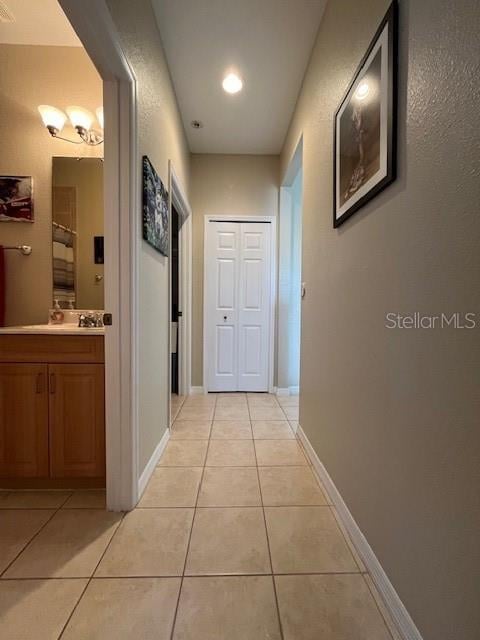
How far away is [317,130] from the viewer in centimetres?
200

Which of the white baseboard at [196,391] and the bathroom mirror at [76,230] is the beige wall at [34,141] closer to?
the bathroom mirror at [76,230]

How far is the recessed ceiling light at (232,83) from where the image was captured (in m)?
2.38

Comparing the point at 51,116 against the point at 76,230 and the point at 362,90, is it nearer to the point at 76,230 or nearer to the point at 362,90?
the point at 76,230

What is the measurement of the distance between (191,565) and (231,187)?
3.46 meters

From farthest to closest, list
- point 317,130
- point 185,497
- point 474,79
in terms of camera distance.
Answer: point 317,130 → point 185,497 → point 474,79

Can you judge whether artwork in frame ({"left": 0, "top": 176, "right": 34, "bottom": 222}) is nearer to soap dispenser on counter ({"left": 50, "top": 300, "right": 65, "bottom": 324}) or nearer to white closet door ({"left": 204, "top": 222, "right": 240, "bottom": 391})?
soap dispenser on counter ({"left": 50, "top": 300, "right": 65, "bottom": 324})

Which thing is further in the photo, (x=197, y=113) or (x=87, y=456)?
(x=197, y=113)

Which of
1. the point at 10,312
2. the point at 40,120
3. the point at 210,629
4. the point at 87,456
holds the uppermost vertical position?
the point at 40,120

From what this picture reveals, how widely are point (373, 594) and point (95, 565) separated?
1032 mm

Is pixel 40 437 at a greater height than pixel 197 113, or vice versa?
pixel 197 113

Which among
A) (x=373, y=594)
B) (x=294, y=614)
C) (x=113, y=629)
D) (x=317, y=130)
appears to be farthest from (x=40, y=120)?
(x=373, y=594)

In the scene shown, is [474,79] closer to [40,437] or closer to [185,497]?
[185,497]

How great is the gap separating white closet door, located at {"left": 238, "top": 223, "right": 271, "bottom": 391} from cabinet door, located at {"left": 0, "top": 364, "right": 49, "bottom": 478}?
229cm

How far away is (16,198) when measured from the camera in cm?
210
